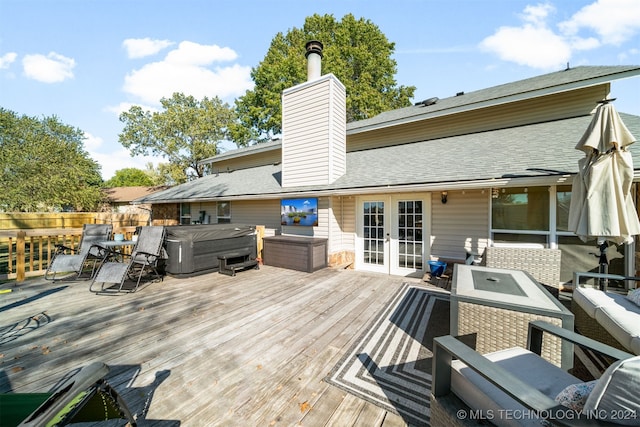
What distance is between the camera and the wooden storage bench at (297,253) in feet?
22.3

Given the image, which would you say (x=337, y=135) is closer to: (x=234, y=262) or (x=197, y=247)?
(x=234, y=262)

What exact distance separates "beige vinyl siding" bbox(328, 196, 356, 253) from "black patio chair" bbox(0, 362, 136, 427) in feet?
20.1

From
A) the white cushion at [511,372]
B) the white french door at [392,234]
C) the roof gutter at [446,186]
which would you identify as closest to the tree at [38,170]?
the roof gutter at [446,186]

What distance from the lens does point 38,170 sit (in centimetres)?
1744

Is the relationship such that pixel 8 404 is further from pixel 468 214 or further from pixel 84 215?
pixel 84 215

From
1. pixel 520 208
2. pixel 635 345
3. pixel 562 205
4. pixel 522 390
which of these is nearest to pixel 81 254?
pixel 522 390

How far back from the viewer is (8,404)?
1.44 metres

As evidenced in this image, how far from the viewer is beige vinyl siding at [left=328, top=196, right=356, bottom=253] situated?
24.5 feet

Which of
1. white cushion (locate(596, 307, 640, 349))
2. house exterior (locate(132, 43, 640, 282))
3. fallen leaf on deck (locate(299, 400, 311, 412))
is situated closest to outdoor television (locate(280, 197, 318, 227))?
house exterior (locate(132, 43, 640, 282))

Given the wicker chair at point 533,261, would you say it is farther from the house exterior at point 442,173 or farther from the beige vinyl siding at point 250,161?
the beige vinyl siding at point 250,161

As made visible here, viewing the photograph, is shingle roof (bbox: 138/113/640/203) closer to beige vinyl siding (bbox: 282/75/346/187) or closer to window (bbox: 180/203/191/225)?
beige vinyl siding (bbox: 282/75/346/187)

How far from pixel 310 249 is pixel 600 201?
17.9ft

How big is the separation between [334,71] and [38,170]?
75.7 ft

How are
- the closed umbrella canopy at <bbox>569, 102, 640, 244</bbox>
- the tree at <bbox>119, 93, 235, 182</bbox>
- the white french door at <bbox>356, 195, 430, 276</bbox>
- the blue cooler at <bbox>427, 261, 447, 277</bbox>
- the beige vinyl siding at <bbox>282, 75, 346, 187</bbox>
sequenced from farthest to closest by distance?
the tree at <bbox>119, 93, 235, 182</bbox>
the beige vinyl siding at <bbox>282, 75, 346, 187</bbox>
the white french door at <bbox>356, 195, 430, 276</bbox>
the blue cooler at <bbox>427, 261, 447, 277</bbox>
the closed umbrella canopy at <bbox>569, 102, 640, 244</bbox>
